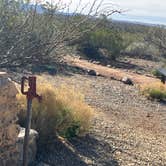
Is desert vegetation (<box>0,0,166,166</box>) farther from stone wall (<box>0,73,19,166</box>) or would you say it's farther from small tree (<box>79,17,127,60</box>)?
small tree (<box>79,17,127,60</box>)

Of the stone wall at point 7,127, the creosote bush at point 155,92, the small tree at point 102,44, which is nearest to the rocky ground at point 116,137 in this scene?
the creosote bush at point 155,92

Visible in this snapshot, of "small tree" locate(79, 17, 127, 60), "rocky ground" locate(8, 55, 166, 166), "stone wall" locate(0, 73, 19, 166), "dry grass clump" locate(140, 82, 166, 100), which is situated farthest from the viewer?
"small tree" locate(79, 17, 127, 60)

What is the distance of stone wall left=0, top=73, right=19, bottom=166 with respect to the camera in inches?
Answer: 247

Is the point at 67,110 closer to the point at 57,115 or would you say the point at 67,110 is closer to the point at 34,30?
the point at 57,115

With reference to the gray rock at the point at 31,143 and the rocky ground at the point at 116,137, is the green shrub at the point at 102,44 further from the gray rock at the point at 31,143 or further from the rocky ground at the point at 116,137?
the gray rock at the point at 31,143

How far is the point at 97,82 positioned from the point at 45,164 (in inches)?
528

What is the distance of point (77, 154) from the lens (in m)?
8.09

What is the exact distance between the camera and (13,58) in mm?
6656

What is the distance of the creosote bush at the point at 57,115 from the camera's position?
820 centimetres

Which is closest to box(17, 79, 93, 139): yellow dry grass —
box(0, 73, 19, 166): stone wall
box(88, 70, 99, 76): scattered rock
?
box(0, 73, 19, 166): stone wall

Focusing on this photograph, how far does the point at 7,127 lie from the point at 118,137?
3948mm

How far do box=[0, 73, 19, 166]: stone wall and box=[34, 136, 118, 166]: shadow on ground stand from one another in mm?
1144

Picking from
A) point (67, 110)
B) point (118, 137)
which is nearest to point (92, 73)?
point (118, 137)

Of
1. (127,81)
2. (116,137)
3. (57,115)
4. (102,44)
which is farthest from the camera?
(102,44)
